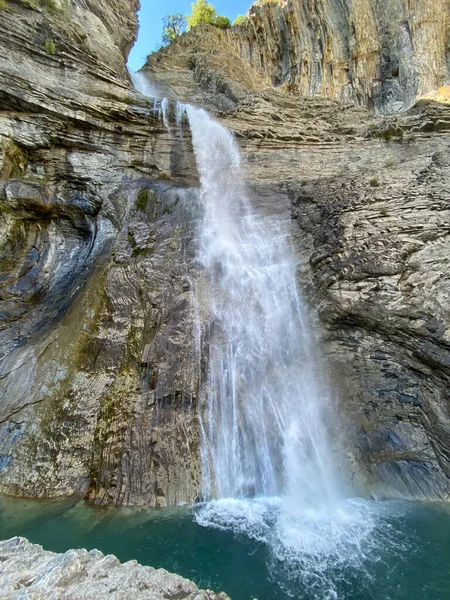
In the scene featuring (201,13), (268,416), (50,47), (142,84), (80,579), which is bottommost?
(80,579)

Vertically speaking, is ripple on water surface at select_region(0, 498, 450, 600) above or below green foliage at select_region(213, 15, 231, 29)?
below

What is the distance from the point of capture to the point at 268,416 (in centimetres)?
854

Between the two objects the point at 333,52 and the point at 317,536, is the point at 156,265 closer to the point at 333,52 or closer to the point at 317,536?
the point at 317,536

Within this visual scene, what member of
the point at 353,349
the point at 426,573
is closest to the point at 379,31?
the point at 353,349

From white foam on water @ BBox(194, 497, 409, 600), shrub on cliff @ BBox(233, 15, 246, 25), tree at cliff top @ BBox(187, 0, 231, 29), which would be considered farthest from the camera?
tree at cliff top @ BBox(187, 0, 231, 29)

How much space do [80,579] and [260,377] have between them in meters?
6.24

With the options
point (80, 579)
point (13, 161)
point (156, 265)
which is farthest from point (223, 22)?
point (80, 579)

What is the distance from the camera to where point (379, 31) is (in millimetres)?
20938

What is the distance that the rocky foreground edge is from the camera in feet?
10.0

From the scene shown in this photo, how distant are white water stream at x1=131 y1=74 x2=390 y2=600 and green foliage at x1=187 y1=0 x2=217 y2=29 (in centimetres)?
2606

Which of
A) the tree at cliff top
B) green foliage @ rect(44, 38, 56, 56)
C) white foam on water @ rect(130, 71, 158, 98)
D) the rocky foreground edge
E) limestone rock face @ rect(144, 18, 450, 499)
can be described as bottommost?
the rocky foreground edge

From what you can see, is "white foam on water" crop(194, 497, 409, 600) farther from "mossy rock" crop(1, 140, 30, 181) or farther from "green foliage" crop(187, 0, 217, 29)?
"green foliage" crop(187, 0, 217, 29)

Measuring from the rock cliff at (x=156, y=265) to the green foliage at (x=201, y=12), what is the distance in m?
14.3

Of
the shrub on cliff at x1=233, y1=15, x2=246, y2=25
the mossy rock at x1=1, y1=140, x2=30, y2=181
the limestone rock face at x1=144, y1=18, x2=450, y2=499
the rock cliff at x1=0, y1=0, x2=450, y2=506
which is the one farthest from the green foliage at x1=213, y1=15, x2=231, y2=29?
the mossy rock at x1=1, y1=140, x2=30, y2=181
